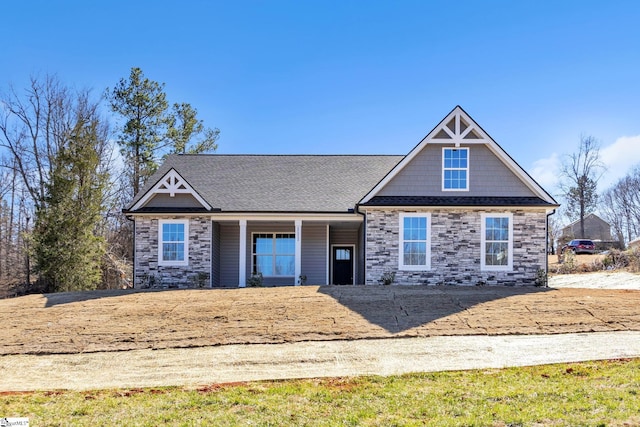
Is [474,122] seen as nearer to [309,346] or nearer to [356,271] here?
[356,271]

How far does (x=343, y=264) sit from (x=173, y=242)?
7.17m

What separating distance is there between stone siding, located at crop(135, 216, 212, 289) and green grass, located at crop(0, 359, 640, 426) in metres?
11.2

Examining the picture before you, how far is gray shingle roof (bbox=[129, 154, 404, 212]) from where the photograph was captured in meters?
22.0

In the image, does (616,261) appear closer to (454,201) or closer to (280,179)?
(454,201)

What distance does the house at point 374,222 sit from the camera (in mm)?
19766

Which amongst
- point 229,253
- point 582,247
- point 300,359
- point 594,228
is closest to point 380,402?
point 300,359

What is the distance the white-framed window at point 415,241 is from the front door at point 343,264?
481 cm

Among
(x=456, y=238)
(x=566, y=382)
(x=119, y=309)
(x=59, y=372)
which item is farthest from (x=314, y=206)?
(x=566, y=382)

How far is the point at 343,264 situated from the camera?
2441 centimetres

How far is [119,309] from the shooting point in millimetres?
16406

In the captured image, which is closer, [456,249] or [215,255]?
[456,249]

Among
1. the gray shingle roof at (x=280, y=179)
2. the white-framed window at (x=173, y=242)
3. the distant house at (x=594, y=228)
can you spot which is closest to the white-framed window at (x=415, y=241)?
the gray shingle roof at (x=280, y=179)

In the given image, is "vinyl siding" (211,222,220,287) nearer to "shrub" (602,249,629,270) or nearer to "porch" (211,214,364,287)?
"porch" (211,214,364,287)

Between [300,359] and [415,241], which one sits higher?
[415,241]
